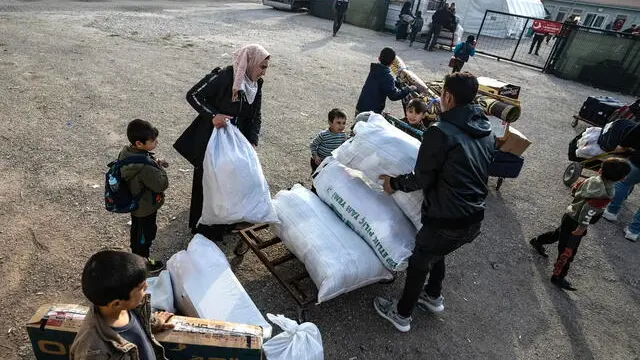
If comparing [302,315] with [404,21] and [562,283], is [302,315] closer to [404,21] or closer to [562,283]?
[562,283]

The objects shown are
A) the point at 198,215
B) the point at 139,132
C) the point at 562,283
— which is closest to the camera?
the point at 139,132

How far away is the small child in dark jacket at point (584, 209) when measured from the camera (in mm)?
3230

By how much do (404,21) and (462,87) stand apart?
46.5 ft

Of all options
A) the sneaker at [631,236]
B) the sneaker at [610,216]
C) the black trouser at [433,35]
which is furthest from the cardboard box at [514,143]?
the black trouser at [433,35]

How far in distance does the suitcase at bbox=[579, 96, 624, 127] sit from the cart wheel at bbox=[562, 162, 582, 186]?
7.81 ft

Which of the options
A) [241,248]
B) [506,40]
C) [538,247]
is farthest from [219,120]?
[506,40]

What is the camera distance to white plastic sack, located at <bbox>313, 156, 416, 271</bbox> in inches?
106

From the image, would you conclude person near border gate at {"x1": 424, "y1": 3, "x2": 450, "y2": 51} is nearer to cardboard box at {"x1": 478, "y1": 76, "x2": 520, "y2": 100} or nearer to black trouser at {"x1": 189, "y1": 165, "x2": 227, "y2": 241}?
cardboard box at {"x1": 478, "y1": 76, "x2": 520, "y2": 100}

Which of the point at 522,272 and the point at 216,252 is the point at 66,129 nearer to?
the point at 216,252

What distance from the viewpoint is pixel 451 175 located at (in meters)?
2.22

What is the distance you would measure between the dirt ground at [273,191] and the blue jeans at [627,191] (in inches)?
8.6

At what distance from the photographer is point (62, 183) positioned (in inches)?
147

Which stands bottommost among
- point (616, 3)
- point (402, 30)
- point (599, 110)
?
point (599, 110)

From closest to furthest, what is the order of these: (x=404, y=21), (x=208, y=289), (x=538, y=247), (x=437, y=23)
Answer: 1. (x=208, y=289)
2. (x=538, y=247)
3. (x=437, y=23)
4. (x=404, y=21)
